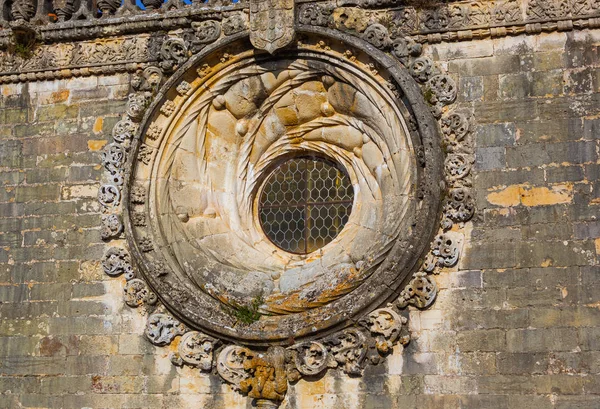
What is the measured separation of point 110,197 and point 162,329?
1620 millimetres

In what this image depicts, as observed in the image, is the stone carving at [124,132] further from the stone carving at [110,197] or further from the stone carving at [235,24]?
the stone carving at [235,24]

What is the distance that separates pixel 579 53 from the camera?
1042 cm

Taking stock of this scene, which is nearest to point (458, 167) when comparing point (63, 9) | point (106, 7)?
point (106, 7)

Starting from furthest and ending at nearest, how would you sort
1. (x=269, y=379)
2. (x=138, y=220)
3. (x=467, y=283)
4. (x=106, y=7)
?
(x=106, y=7) → (x=138, y=220) → (x=269, y=379) → (x=467, y=283)

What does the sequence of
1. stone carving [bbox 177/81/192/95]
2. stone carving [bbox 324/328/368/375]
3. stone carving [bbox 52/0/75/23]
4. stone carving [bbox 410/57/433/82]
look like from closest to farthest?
1. stone carving [bbox 324/328/368/375]
2. stone carving [bbox 410/57/433/82]
3. stone carving [bbox 177/81/192/95]
4. stone carving [bbox 52/0/75/23]

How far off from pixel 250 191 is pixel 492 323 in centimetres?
330

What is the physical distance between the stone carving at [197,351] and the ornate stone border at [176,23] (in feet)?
10.4

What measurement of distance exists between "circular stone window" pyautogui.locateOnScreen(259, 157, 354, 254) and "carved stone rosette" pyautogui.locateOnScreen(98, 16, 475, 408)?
131 mm

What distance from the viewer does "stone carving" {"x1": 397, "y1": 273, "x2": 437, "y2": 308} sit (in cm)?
1022

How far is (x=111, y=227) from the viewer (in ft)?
37.5

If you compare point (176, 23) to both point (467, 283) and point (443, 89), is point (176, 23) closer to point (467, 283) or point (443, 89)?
point (443, 89)

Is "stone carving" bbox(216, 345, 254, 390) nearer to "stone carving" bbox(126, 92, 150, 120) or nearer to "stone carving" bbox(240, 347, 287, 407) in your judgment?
"stone carving" bbox(240, 347, 287, 407)

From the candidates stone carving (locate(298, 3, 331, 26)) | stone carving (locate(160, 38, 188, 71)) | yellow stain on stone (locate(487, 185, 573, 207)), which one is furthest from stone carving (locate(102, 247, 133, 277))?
yellow stain on stone (locate(487, 185, 573, 207))

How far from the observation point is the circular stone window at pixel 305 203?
37.9ft
